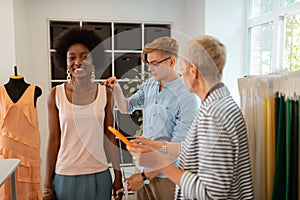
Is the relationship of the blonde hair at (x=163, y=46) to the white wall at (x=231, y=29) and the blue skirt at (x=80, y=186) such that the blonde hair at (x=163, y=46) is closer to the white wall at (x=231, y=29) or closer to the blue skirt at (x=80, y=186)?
the blue skirt at (x=80, y=186)

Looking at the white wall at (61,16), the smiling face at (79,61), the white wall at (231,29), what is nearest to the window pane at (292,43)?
the white wall at (231,29)

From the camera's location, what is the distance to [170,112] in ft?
3.24

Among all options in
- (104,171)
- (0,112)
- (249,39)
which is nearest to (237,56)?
(249,39)

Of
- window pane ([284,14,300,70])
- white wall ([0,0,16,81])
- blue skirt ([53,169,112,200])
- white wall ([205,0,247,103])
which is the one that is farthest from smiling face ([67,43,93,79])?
white wall ([205,0,247,103])

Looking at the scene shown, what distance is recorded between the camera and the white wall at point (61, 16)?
9.68 feet

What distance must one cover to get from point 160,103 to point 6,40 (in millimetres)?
2101

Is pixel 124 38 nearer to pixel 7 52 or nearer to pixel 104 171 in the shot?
pixel 104 171

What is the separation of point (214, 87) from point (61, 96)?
25.3 inches

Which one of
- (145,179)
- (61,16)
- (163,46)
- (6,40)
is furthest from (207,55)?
(61,16)

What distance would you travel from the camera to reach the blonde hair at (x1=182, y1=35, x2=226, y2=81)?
0.83 m

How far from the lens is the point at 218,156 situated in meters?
0.80

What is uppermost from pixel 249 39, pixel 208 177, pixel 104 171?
pixel 249 39

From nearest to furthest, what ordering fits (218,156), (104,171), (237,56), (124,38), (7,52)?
1. (218,156)
2. (124,38)
3. (104,171)
4. (7,52)
5. (237,56)

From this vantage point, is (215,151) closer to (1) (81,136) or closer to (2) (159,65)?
(2) (159,65)
